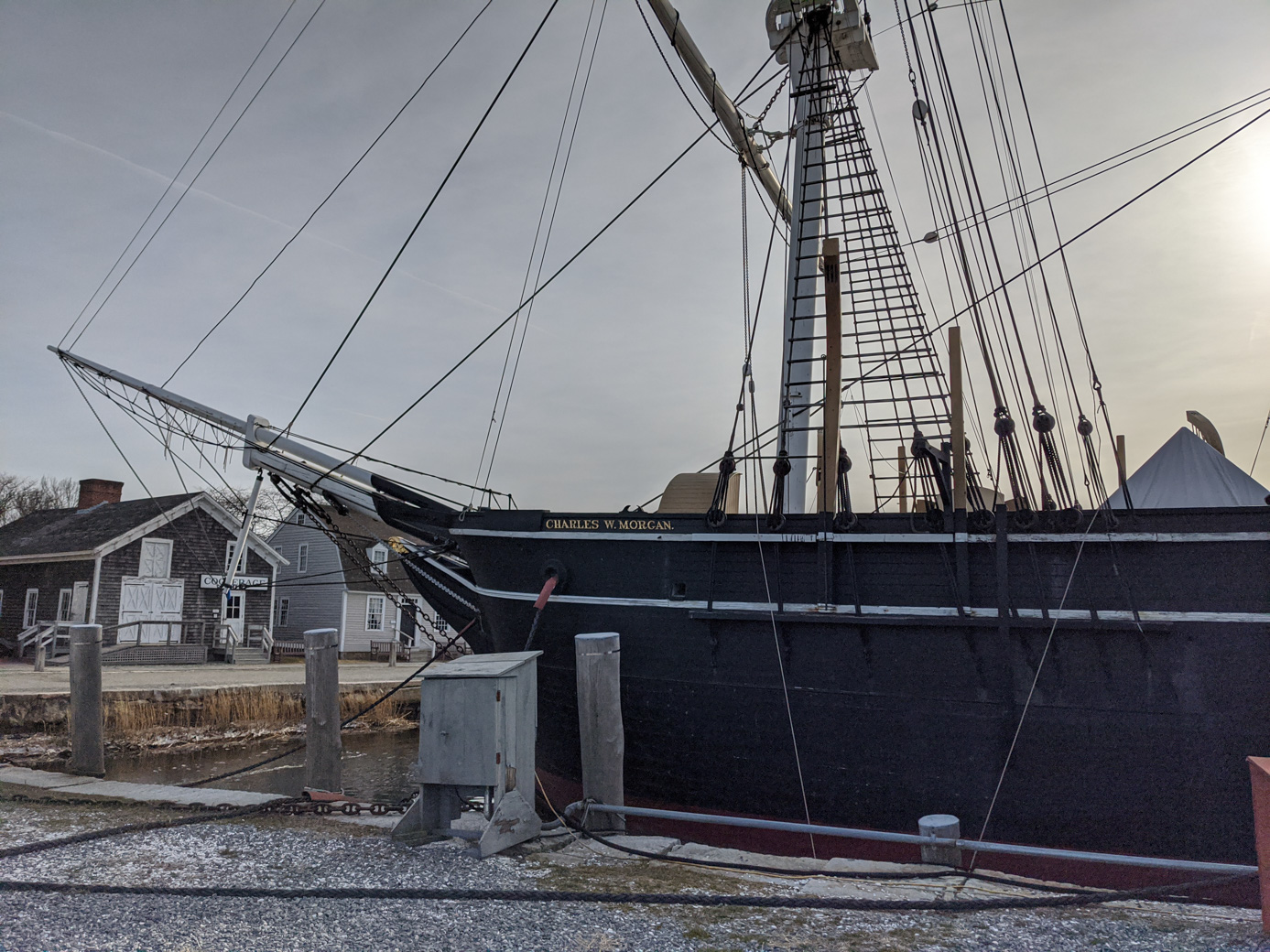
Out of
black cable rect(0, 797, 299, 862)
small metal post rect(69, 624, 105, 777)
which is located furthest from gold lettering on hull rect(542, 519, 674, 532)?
small metal post rect(69, 624, 105, 777)

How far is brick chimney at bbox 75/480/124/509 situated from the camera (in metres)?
29.8

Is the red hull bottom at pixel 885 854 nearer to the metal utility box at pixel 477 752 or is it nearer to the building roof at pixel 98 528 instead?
the metal utility box at pixel 477 752

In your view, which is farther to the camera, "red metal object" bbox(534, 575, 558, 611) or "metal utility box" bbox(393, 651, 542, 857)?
"red metal object" bbox(534, 575, 558, 611)

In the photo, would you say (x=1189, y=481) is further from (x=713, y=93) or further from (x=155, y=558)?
(x=155, y=558)

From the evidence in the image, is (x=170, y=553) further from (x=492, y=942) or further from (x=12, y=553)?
(x=492, y=942)

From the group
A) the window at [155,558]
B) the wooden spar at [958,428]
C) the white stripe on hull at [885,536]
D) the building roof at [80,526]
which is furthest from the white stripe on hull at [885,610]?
the window at [155,558]

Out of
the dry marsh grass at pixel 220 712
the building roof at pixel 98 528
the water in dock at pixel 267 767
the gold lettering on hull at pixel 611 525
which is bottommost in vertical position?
the water in dock at pixel 267 767

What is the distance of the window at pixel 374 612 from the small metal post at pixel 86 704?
24.4 metres

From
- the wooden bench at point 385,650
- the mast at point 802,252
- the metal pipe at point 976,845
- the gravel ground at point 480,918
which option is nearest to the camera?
the gravel ground at point 480,918

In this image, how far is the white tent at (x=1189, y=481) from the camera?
9648 mm

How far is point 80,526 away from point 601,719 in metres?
27.0

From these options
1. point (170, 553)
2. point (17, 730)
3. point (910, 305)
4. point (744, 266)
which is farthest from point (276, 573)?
point (910, 305)

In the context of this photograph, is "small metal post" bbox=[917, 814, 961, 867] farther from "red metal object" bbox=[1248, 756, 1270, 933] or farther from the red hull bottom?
the red hull bottom

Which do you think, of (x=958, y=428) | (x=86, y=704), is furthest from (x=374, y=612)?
(x=958, y=428)
